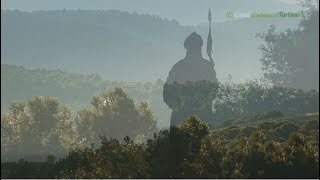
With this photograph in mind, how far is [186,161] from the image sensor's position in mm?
17891

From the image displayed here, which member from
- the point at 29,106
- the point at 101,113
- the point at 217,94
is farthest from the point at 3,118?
the point at 217,94

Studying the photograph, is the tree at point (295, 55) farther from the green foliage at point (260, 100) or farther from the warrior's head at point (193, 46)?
the green foliage at point (260, 100)

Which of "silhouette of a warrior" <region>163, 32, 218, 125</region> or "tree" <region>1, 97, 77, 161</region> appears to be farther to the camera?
"silhouette of a warrior" <region>163, 32, 218, 125</region>

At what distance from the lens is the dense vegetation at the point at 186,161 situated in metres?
16.7

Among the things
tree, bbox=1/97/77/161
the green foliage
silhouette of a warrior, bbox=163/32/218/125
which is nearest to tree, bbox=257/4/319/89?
the green foliage

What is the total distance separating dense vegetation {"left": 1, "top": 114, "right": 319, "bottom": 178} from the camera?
16734 millimetres

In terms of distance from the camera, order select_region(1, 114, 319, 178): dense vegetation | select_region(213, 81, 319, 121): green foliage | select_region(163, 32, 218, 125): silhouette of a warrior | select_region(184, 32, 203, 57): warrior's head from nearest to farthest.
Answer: select_region(1, 114, 319, 178): dense vegetation → select_region(213, 81, 319, 121): green foliage → select_region(163, 32, 218, 125): silhouette of a warrior → select_region(184, 32, 203, 57): warrior's head

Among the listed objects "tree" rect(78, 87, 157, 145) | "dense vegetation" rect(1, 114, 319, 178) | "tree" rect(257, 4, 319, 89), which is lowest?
"dense vegetation" rect(1, 114, 319, 178)

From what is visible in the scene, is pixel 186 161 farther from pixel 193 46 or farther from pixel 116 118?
pixel 193 46

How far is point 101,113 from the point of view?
75875 mm

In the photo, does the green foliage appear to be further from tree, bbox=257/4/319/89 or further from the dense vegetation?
the dense vegetation

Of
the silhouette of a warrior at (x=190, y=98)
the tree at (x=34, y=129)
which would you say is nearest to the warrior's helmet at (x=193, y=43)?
the silhouette of a warrior at (x=190, y=98)

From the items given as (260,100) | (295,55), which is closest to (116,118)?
(260,100)

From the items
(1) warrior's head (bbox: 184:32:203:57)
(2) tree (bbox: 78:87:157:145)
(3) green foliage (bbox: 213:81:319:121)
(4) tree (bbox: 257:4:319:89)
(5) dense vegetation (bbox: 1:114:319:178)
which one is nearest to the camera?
(5) dense vegetation (bbox: 1:114:319:178)
